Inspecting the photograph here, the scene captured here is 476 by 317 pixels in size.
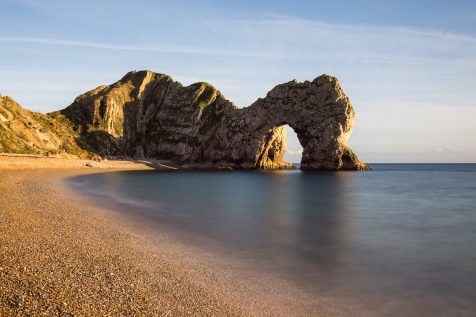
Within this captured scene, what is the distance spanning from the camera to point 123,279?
474 inches

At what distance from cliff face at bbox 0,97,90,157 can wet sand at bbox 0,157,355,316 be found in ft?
240

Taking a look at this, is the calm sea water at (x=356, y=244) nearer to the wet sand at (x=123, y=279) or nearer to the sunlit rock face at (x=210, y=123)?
the wet sand at (x=123, y=279)

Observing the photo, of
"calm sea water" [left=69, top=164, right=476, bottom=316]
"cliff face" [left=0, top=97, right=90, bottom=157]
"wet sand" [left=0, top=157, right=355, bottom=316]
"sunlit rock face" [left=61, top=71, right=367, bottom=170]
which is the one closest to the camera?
"wet sand" [left=0, top=157, right=355, bottom=316]

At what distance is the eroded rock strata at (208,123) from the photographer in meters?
122

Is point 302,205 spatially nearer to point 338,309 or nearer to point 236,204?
point 236,204

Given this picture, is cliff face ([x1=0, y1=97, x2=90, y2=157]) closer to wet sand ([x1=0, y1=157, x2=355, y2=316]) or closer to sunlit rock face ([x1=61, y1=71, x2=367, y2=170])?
sunlit rock face ([x1=61, y1=71, x2=367, y2=170])

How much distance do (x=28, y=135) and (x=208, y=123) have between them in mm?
74646

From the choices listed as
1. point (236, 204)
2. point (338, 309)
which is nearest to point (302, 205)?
point (236, 204)

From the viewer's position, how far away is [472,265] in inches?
674

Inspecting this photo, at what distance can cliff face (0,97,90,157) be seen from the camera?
274 feet

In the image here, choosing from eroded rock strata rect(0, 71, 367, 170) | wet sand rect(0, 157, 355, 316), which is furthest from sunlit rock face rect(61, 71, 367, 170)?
wet sand rect(0, 157, 355, 316)

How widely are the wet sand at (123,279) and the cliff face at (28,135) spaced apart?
73113 millimetres

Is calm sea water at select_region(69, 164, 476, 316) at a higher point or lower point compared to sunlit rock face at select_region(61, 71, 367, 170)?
lower

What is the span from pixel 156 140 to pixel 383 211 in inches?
5415
